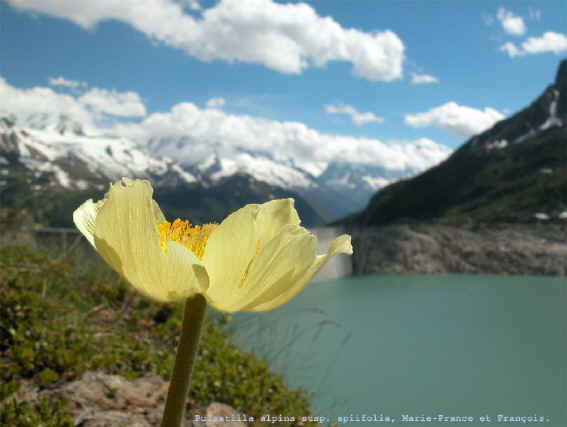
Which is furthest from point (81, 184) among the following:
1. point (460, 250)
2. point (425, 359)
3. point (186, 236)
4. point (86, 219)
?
point (186, 236)

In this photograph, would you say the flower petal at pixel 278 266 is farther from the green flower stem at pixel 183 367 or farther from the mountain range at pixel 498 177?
the mountain range at pixel 498 177

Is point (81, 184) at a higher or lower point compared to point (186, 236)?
higher

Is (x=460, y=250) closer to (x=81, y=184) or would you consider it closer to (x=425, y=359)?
(x=425, y=359)

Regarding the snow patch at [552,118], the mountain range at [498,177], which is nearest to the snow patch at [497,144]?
the mountain range at [498,177]

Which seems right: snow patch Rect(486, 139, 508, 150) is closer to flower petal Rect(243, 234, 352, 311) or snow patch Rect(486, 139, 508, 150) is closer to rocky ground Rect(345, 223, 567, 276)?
rocky ground Rect(345, 223, 567, 276)

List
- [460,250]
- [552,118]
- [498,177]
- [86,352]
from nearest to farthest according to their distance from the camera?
[86,352] < [460,250] < [498,177] < [552,118]

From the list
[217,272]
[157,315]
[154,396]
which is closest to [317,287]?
[157,315]

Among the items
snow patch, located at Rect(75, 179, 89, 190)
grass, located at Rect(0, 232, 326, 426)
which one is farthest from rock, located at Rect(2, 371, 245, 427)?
snow patch, located at Rect(75, 179, 89, 190)
